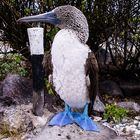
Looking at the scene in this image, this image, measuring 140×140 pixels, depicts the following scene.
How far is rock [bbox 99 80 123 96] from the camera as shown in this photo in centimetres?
655

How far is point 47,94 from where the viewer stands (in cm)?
573

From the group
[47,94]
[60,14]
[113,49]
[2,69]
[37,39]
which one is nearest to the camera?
[60,14]

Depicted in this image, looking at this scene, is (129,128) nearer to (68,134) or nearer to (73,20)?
(68,134)

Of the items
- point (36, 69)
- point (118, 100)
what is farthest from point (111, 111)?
point (36, 69)

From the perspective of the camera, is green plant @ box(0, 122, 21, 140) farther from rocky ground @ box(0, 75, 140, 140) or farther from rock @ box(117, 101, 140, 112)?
rock @ box(117, 101, 140, 112)

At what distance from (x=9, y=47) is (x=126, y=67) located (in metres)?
1.76

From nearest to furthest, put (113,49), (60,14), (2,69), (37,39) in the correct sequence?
(60,14) < (37,39) < (2,69) < (113,49)

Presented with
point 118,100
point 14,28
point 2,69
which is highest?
point 14,28

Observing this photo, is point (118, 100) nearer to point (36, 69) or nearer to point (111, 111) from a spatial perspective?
point (111, 111)

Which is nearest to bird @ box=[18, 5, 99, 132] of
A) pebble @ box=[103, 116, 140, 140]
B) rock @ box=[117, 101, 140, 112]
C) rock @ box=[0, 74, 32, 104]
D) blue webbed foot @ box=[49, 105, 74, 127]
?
blue webbed foot @ box=[49, 105, 74, 127]

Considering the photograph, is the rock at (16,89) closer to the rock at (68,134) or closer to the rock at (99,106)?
the rock at (99,106)

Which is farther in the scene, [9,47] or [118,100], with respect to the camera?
[9,47]

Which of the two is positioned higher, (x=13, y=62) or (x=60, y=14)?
(x=60, y=14)

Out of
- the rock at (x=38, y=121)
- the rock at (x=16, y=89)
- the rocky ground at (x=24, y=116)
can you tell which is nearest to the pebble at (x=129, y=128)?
the rocky ground at (x=24, y=116)
